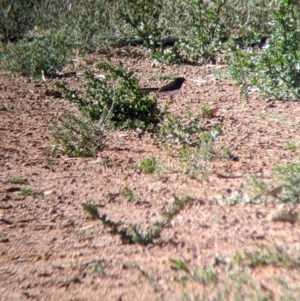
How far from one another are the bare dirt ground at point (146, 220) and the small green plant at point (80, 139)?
8 centimetres

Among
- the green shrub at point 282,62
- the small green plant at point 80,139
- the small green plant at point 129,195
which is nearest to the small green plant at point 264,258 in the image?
the small green plant at point 129,195

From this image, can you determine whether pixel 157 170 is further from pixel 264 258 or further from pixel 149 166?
pixel 264 258

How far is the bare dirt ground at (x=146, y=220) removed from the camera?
3.20 metres

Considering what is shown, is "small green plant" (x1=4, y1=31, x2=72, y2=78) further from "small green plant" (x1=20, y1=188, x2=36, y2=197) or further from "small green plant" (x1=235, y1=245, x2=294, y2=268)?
"small green plant" (x1=235, y1=245, x2=294, y2=268)

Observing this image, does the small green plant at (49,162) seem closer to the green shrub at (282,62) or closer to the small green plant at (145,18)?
the green shrub at (282,62)

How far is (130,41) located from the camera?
9008mm

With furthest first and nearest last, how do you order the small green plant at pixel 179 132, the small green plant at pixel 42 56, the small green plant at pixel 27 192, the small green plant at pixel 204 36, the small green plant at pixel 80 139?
the small green plant at pixel 42 56
the small green plant at pixel 204 36
the small green plant at pixel 80 139
the small green plant at pixel 179 132
the small green plant at pixel 27 192

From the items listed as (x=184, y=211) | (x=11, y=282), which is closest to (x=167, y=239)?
(x=184, y=211)

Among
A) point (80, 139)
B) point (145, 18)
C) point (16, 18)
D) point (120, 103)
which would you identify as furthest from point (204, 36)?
point (16, 18)

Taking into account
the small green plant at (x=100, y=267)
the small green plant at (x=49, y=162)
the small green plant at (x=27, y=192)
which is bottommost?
the small green plant at (x=49, y=162)

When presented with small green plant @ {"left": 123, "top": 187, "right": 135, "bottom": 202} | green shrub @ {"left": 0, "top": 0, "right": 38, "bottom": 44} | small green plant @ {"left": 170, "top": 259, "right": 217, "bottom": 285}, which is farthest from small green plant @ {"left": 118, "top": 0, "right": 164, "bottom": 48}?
small green plant @ {"left": 170, "top": 259, "right": 217, "bottom": 285}

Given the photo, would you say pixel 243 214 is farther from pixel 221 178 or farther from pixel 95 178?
pixel 95 178

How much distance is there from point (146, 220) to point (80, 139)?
5.45 ft

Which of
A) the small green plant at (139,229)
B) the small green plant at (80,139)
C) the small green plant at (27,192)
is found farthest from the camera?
the small green plant at (80,139)
